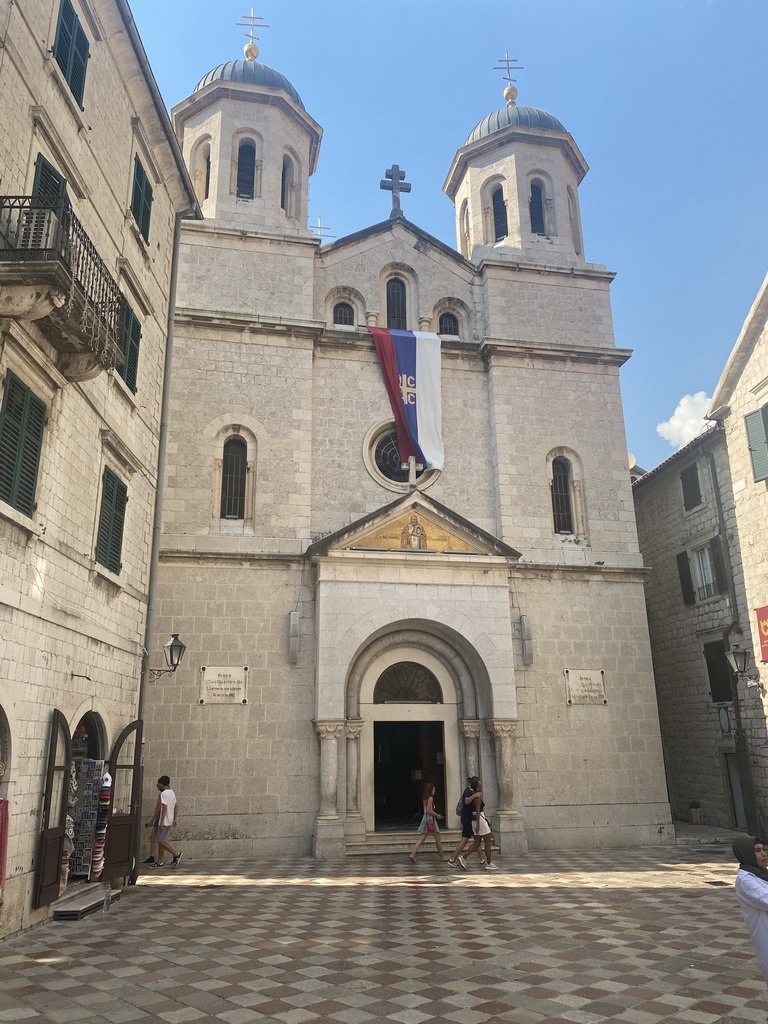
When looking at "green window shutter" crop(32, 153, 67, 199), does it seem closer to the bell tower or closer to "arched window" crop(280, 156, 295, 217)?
"arched window" crop(280, 156, 295, 217)

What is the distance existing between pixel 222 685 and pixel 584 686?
845cm

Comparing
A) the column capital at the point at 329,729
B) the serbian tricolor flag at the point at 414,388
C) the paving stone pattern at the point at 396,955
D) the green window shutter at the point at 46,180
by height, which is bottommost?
the paving stone pattern at the point at 396,955

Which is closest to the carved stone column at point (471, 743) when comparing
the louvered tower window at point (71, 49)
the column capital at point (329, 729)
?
the column capital at point (329, 729)

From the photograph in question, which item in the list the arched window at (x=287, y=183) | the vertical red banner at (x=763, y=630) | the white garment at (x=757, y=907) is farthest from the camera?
the arched window at (x=287, y=183)

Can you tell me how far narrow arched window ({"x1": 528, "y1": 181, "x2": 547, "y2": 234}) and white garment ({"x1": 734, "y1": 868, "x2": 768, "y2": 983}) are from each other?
20.6 m

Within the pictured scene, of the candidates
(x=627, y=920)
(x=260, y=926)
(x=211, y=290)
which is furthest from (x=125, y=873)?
(x=211, y=290)

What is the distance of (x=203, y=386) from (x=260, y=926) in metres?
12.5

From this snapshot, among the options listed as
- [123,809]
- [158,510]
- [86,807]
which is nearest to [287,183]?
[158,510]

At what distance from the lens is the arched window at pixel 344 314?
68.1 ft

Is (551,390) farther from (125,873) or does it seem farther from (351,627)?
(125,873)

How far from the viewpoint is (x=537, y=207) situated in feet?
76.7

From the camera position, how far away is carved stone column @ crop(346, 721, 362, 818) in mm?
16283

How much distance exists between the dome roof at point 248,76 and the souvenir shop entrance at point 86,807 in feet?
59.5

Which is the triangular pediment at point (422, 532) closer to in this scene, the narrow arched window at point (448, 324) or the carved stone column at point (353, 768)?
the carved stone column at point (353, 768)
